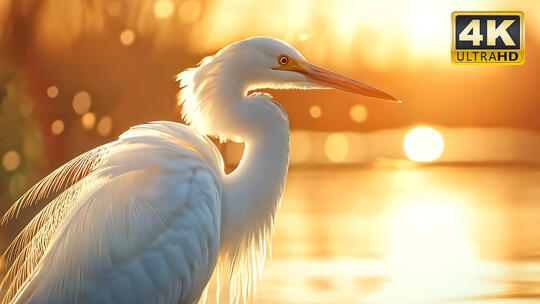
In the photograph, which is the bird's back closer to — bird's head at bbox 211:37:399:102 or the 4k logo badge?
bird's head at bbox 211:37:399:102

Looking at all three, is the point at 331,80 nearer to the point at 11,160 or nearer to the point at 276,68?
the point at 276,68

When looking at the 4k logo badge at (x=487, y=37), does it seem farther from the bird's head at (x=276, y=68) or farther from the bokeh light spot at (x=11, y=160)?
the bokeh light spot at (x=11, y=160)

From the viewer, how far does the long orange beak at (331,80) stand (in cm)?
209

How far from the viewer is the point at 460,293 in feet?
11.1

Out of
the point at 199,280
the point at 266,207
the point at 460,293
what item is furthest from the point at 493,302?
the point at 199,280

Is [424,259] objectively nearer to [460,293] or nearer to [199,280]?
[460,293]

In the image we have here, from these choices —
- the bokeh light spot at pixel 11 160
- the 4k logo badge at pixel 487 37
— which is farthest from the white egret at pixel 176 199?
the bokeh light spot at pixel 11 160

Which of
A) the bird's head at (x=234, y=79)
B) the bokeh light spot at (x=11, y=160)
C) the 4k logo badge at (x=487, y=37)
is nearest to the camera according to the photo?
the bird's head at (x=234, y=79)

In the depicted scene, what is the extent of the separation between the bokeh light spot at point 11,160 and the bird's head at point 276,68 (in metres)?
2.60

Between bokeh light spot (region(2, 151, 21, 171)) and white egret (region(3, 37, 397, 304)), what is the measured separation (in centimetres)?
232

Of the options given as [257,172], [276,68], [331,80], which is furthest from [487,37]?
[257,172]

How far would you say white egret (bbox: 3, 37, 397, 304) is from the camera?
1.87 meters

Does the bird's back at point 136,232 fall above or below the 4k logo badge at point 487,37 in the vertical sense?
below

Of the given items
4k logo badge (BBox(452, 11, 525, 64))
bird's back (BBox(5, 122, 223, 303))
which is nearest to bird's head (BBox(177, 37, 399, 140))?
bird's back (BBox(5, 122, 223, 303))
